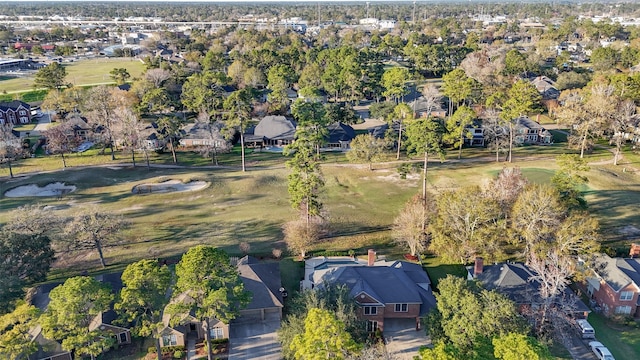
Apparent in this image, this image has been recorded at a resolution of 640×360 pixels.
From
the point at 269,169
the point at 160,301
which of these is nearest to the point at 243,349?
the point at 160,301

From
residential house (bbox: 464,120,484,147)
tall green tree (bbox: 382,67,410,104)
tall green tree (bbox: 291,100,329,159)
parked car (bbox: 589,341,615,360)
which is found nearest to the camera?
parked car (bbox: 589,341,615,360)

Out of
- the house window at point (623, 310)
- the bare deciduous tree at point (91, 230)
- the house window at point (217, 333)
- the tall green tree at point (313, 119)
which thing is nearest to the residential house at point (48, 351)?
the house window at point (217, 333)

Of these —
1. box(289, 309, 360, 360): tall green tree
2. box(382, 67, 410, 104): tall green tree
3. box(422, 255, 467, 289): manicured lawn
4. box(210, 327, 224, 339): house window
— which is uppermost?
box(382, 67, 410, 104): tall green tree

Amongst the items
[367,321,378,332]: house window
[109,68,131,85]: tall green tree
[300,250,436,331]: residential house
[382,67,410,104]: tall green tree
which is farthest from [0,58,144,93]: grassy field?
[367,321,378,332]: house window

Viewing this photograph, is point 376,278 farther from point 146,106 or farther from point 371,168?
point 146,106

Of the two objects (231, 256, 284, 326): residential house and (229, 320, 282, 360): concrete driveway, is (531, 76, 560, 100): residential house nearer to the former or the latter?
(231, 256, 284, 326): residential house

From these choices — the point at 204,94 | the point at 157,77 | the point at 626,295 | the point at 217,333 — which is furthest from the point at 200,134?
the point at 626,295
